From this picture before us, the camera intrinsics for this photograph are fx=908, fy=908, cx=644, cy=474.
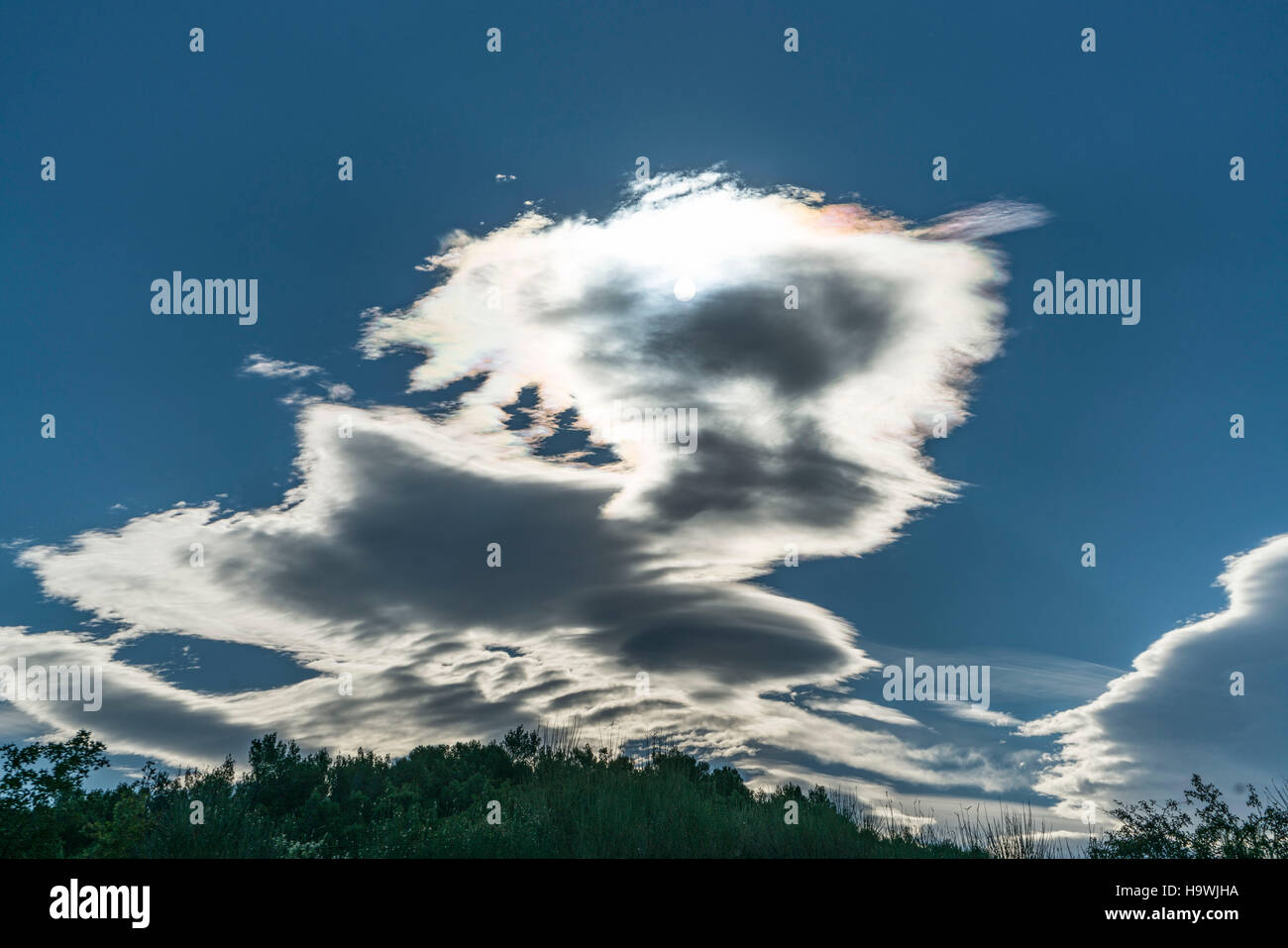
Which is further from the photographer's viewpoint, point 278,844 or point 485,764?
point 485,764
